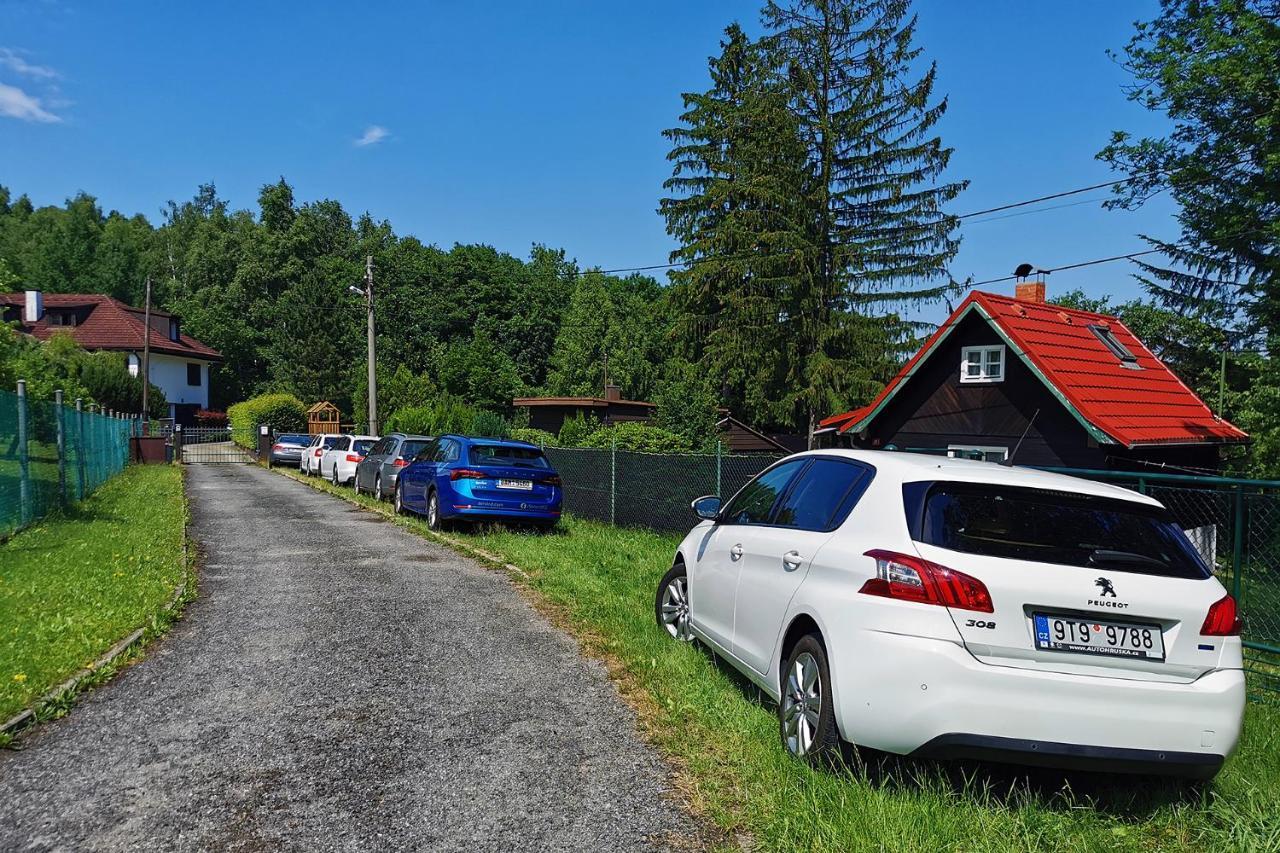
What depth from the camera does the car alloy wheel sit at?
14.2 ft

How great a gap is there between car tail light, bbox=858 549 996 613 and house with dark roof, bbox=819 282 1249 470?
15.9 m

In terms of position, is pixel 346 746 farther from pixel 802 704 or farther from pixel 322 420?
pixel 322 420

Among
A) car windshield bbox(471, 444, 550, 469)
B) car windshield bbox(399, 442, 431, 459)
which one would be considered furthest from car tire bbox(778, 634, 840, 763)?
car windshield bbox(399, 442, 431, 459)

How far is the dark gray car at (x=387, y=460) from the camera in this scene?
19531 mm

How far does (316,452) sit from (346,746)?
27.2m

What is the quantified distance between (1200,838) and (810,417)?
29.5 m

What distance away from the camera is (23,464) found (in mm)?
11227

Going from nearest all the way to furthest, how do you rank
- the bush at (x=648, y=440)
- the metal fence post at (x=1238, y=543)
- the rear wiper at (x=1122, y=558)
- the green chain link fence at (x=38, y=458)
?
the rear wiper at (x=1122, y=558), the metal fence post at (x=1238, y=543), the green chain link fence at (x=38, y=458), the bush at (x=648, y=440)

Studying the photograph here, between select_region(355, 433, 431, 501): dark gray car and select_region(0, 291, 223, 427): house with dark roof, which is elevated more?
select_region(0, 291, 223, 427): house with dark roof

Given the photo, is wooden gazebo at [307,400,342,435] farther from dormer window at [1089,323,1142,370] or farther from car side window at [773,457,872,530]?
car side window at [773,457,872,530]

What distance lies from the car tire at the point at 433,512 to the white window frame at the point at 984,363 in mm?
14723

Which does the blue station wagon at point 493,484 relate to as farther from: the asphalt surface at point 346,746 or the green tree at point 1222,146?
the green tree at point 1222,146

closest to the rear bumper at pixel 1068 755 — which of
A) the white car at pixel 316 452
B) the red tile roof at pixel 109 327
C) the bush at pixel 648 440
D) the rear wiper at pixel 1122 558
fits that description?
the rear wiper at pixel 1122 558

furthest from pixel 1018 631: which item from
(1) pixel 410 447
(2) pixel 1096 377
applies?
(2) pixel 1096 377
